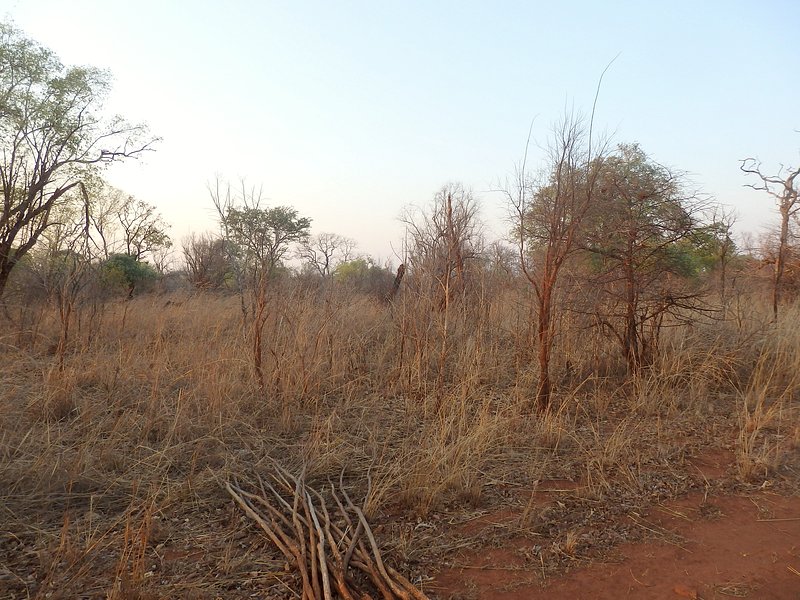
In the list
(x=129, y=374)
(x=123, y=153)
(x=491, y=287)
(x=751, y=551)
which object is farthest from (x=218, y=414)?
(x=123, y=153)

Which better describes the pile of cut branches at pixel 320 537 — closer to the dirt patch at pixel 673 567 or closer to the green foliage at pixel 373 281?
the dirt patch at pixel 673 567

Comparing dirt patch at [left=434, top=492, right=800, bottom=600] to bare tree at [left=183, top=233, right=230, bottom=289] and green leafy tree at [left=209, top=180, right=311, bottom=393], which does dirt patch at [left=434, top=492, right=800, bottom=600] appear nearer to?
green leafy tree at [left=209, top=180, right=311, bottom=393]

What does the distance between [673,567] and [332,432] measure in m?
2.74

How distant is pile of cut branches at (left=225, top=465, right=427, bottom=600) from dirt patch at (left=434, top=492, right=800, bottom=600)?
31cm

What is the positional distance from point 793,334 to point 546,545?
6.11 m

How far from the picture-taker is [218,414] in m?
4.51

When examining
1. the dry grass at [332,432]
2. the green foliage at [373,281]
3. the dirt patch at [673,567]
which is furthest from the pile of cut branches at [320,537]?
the green foliage at [373,281]

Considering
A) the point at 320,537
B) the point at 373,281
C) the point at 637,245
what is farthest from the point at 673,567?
the point at 373,281

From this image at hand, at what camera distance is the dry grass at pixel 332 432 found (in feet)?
8.82

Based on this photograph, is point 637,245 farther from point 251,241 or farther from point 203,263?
point 203,263

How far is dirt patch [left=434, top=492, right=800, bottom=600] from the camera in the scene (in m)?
2.39

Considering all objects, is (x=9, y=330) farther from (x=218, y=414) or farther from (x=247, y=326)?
(x=218, y=414)

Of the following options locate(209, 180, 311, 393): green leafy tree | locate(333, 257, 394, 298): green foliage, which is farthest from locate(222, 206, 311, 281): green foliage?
locate(333, 257, 394, 298): green foliage

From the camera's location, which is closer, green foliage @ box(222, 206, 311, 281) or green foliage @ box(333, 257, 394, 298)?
green foliage @ box(222, 206, 311, 281)
